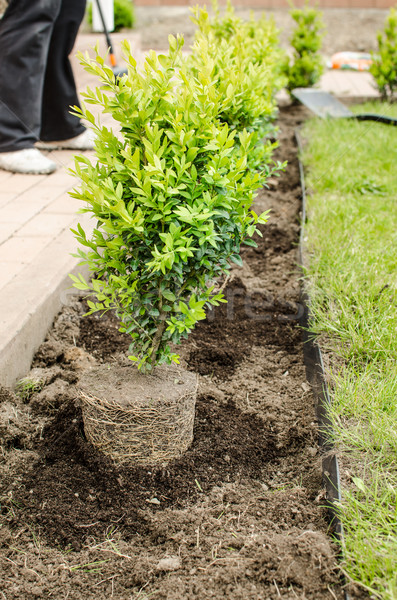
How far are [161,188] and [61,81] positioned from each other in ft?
11.9

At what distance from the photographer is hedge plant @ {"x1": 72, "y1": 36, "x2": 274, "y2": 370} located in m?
1.82

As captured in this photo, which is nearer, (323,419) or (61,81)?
(323,419)

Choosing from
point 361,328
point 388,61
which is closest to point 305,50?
point 388,61

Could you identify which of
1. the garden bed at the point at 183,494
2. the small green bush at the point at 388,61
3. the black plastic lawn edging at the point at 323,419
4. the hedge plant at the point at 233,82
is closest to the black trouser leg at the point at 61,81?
the hedge plant at the point at 233,82

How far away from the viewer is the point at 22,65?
4293 millimetres

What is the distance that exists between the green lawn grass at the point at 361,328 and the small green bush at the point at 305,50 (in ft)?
9.37

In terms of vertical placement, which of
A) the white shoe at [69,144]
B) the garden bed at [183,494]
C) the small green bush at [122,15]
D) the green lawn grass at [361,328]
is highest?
the small green bush at [122,15]

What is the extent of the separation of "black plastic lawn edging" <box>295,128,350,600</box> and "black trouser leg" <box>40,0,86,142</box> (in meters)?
2.69

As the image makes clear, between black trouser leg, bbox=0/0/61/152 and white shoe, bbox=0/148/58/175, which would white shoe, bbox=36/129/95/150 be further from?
white shoe, bbox=0/148/58/175

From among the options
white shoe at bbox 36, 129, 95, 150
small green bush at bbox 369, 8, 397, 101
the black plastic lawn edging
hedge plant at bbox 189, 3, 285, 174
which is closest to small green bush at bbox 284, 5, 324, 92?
small green bush at bbox 369, 8, 397, 101

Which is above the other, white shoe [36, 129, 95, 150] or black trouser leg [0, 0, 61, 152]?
black trouser leg [0, 0, 61, 152]

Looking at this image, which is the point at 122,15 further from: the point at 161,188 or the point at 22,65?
the point at 161,188

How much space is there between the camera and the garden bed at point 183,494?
5.78ft

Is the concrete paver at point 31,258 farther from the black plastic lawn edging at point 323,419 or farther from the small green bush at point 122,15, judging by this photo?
the small green bush at point 122,15
